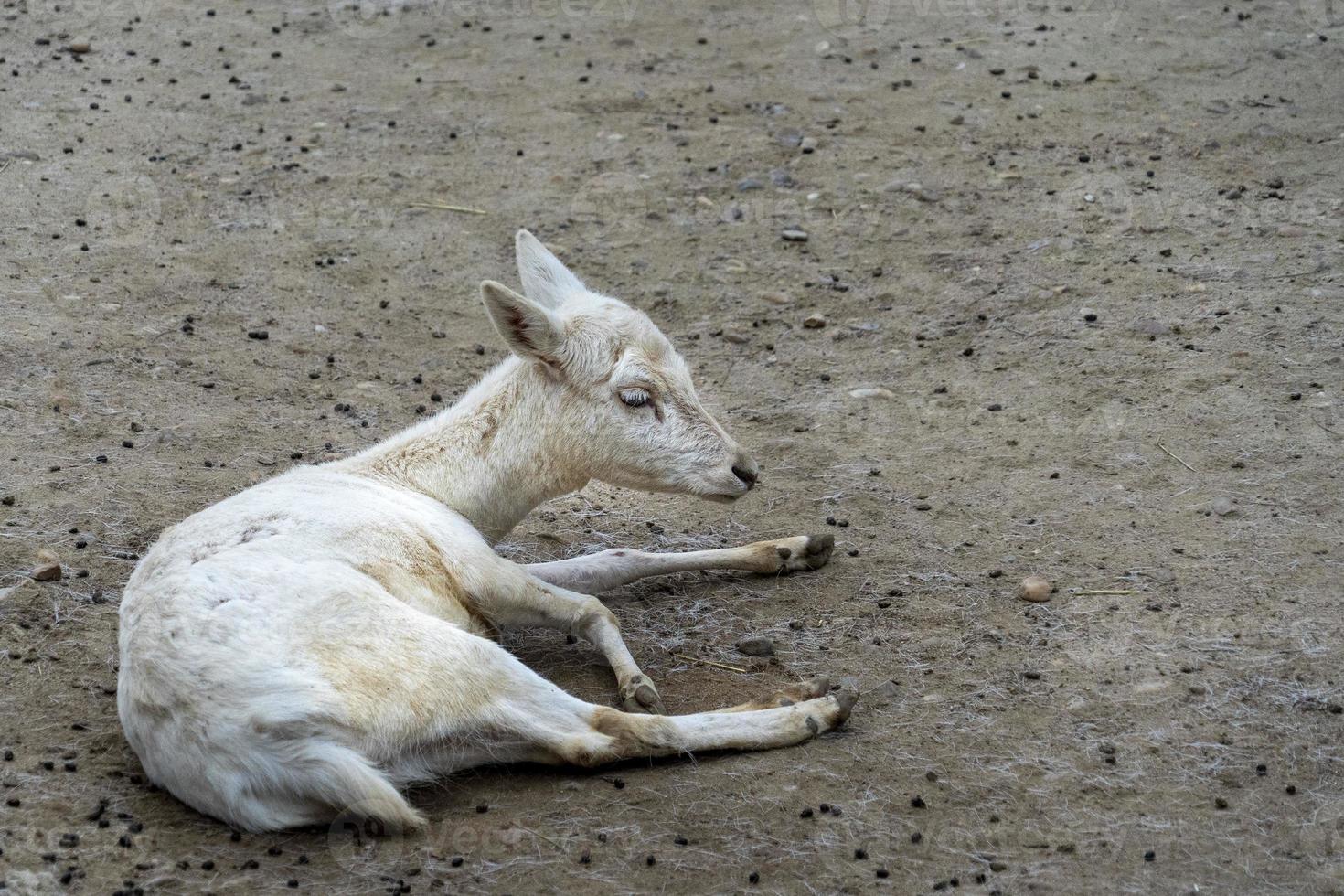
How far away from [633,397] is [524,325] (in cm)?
49

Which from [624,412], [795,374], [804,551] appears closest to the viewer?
[624,412]

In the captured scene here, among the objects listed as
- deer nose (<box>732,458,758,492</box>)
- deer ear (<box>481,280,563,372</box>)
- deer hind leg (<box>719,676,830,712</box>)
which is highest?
deer ear (<box>481,280,563,372</box>)

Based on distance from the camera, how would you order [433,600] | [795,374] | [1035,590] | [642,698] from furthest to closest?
[795,374] → [1035,590] → [642,698] → [433,600]

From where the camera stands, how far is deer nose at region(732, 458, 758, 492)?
511cm

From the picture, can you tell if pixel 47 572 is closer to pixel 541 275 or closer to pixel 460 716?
pixel 460 716

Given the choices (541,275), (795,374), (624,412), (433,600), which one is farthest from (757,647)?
(795,374)

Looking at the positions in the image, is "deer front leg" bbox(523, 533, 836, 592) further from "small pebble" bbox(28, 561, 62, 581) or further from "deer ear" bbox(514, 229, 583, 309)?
"small pebble" bbox(28, 561, 62, 581)

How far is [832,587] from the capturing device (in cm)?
555

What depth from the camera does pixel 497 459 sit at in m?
5.14

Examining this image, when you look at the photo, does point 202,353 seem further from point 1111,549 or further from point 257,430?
point 1111,549

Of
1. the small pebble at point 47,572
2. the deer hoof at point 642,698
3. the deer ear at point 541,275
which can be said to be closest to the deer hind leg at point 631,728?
the deer hoof at point 642,698

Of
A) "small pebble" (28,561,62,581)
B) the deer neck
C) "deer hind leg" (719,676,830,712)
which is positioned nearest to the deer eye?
the deer neck

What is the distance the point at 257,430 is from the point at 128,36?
19.0ft

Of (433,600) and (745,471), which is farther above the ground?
(745,471)
